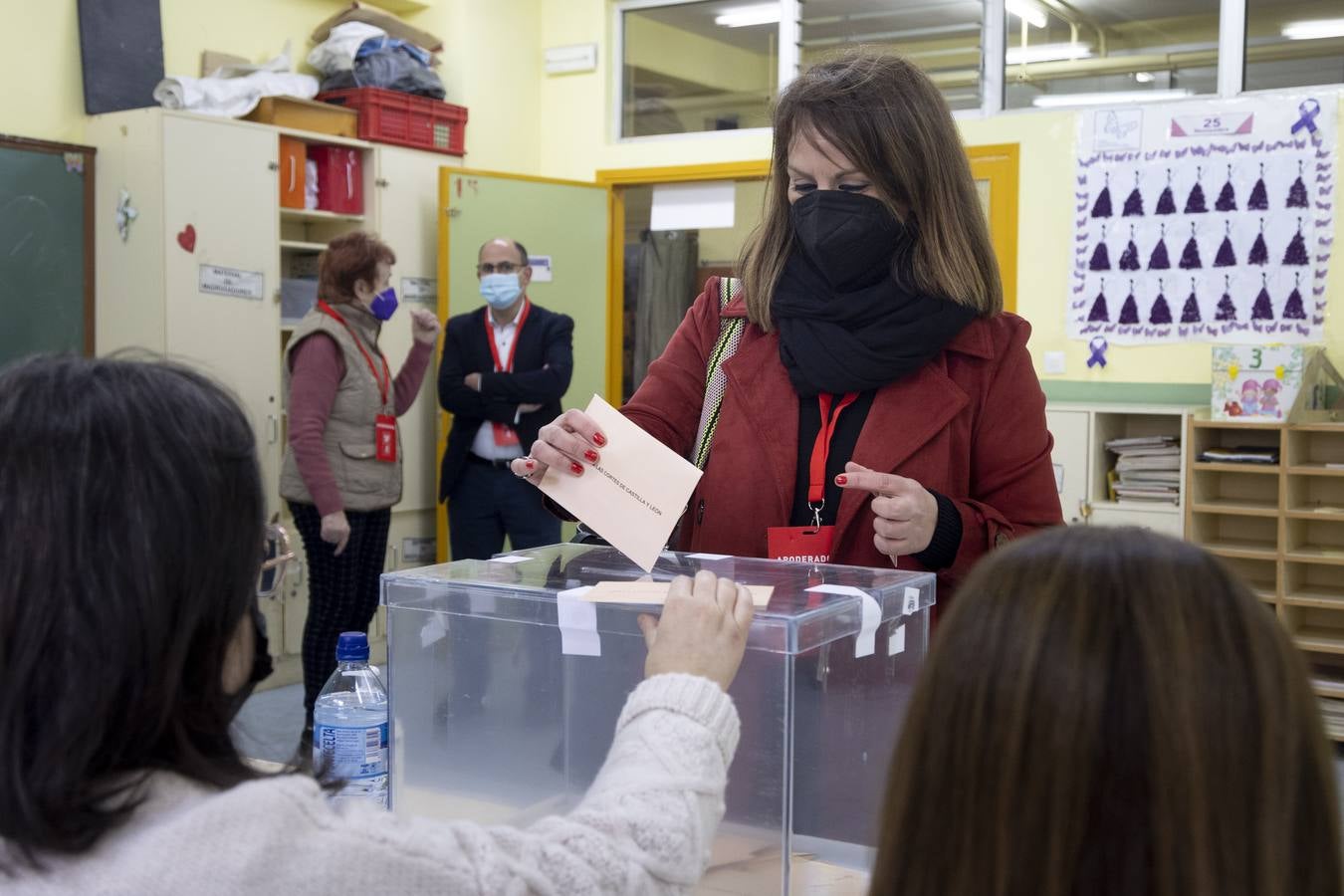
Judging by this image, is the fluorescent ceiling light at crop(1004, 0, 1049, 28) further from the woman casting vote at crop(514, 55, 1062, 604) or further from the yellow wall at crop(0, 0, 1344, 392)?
the woman casting vote at crop(514, 55, 1062, 604)

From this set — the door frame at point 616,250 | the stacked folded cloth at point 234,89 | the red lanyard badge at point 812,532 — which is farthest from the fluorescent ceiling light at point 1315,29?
Answer: the red lanyard badge at point 812,532

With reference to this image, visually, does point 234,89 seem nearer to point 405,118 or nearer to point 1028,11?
point 405,118

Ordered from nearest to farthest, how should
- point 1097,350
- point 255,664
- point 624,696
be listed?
point 255,664
point 624,696
point 1097,350

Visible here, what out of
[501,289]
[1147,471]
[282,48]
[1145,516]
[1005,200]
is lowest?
[1145,516]

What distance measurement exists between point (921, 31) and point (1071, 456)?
7.00 feet

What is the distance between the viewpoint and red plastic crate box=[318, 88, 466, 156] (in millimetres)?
5539

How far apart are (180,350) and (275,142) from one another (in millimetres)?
909

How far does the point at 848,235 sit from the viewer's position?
1617 millimetres

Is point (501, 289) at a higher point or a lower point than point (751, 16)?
lower

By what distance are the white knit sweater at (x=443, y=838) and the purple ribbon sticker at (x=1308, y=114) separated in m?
4.65

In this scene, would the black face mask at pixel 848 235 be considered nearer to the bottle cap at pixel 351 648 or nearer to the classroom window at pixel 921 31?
the bottle cap at pixel 351 648

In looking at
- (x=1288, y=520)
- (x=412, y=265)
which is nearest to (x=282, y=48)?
(x=412, y=265)

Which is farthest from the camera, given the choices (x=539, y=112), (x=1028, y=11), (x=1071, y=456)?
(x=539, y=112)

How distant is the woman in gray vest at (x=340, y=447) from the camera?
413cm
